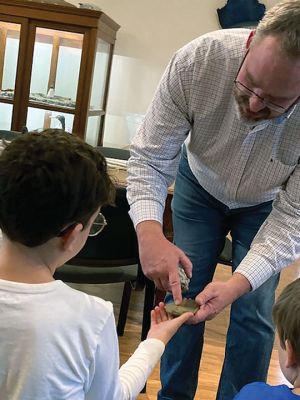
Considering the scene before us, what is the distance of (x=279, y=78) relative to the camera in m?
1.24

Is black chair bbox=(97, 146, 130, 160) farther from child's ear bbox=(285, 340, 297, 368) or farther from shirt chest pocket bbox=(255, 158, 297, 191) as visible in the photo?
child's ear bbox=(285, 340, 297, 368)

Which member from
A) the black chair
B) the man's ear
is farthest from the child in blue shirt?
the black chair

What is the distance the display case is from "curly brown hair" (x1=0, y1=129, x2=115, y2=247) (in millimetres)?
2893

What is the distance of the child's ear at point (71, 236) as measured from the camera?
90 cm

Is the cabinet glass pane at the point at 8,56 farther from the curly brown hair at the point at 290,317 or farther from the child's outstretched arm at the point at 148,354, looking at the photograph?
the curly brown hair at the point at 290,317

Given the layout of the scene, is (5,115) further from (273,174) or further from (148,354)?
(148,354)

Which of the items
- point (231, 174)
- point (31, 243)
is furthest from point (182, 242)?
point (31, 243)

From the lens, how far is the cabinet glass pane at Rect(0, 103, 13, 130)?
153 inches

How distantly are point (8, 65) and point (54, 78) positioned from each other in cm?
34

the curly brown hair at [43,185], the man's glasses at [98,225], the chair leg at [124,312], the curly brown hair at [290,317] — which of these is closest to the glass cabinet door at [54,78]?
the chair leg at [124,312]

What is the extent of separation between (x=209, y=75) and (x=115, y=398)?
0.84 metres

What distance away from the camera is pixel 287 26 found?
1.22 meters

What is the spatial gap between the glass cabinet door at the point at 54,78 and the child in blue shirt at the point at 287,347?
2.79m

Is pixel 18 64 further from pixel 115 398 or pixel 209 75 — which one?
pixel 115 398
